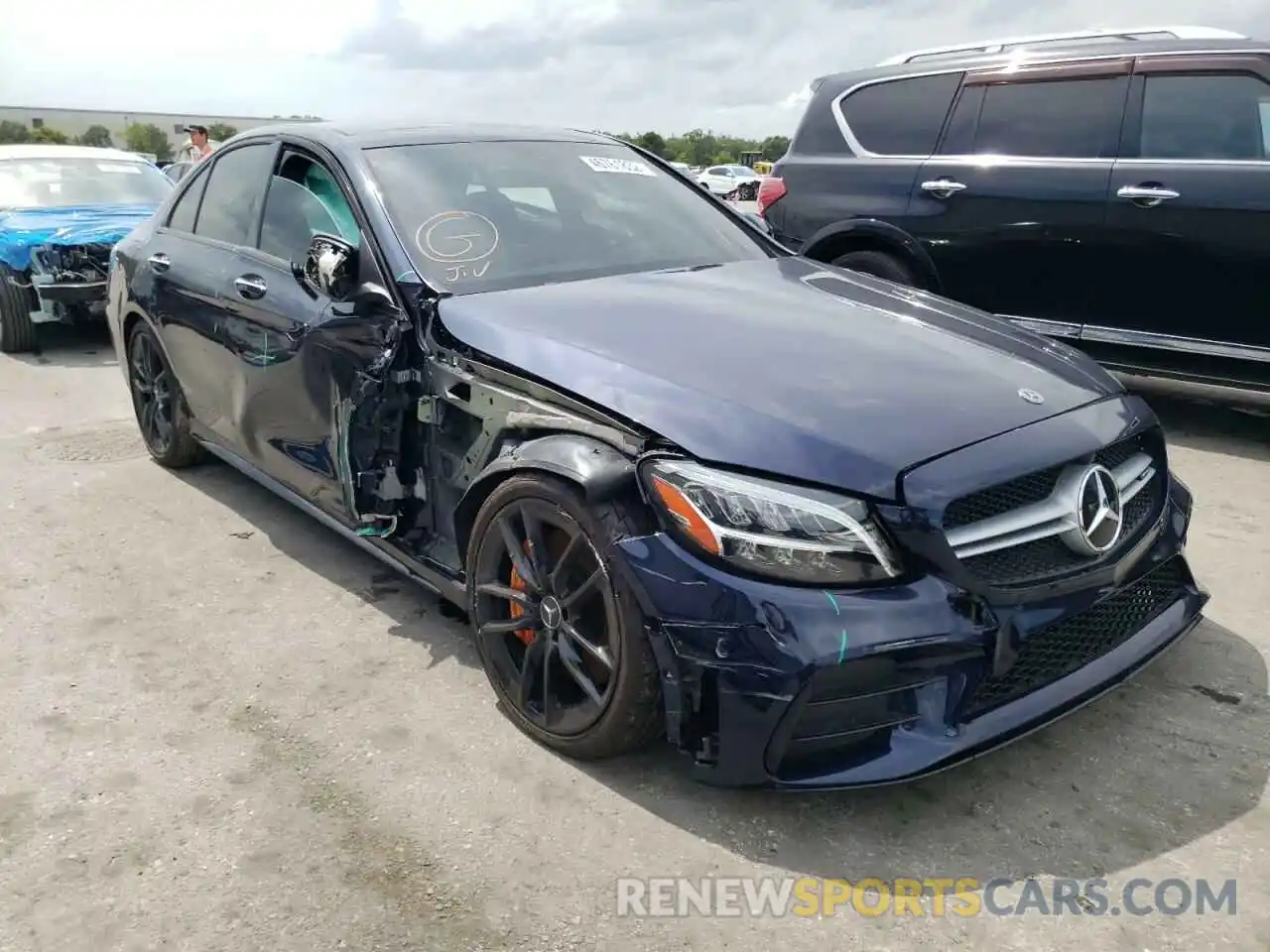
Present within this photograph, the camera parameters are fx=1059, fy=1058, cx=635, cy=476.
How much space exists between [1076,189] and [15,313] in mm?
7464

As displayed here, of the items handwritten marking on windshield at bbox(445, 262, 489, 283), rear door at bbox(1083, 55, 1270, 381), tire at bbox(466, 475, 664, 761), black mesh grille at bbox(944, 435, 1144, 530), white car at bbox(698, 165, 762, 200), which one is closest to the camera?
black mesh grille at bbox(944, 435, 1144, 530)

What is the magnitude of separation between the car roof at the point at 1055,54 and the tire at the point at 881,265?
109cm

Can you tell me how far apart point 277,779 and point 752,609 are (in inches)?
52.6

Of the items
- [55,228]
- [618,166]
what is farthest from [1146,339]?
[55,228]

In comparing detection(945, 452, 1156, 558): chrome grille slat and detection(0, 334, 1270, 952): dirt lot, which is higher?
detection(945, 452, 1156, 558): chrome grille slat

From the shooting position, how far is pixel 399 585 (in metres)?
3.82

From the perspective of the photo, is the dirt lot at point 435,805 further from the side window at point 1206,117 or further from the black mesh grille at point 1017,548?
the side window at point 1206,117

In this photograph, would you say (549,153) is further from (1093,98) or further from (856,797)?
(1093,98)

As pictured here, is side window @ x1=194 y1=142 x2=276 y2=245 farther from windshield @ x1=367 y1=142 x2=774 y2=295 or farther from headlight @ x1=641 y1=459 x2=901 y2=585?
headlight @ x1=641 y1=459 x2=901 y2=585

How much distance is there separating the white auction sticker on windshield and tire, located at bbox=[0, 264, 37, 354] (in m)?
6.07

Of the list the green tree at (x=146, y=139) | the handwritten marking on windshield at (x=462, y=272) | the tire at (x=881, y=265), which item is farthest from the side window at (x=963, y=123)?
the green tree at (x=146, y=139)

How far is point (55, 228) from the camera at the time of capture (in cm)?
806

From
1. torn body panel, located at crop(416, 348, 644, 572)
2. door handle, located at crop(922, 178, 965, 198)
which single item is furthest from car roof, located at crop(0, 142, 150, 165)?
torn body panel, located at crop(416, 348, 644, 572)

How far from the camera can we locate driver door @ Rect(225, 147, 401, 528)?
3264 millimetres
